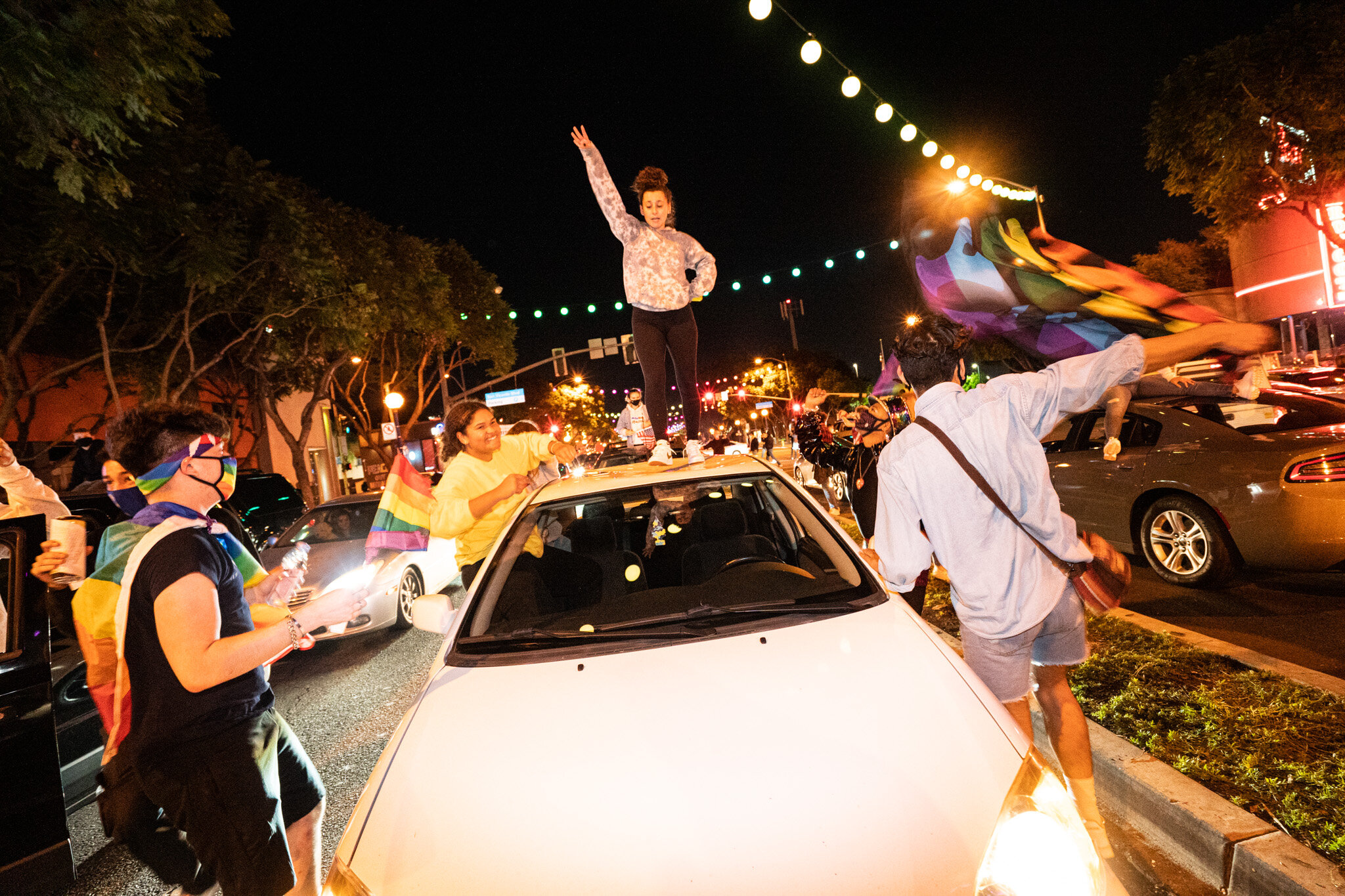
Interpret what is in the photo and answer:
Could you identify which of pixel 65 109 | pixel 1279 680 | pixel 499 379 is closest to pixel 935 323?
pixel 1279 680

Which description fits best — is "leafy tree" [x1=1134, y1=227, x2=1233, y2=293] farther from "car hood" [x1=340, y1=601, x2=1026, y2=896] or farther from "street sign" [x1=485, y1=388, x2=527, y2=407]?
"car hood" [x1=340, y1=601, x2=1026, y2=896]

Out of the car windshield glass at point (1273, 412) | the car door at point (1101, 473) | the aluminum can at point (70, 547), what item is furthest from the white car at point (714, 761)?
the car door at point (1101, 473)

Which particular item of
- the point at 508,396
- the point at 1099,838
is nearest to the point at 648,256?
the point at 1099,838

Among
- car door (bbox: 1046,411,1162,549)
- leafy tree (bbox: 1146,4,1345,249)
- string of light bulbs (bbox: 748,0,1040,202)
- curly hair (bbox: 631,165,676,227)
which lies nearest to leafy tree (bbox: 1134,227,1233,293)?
leafy tree (bbox: 1146,4,1345,249)

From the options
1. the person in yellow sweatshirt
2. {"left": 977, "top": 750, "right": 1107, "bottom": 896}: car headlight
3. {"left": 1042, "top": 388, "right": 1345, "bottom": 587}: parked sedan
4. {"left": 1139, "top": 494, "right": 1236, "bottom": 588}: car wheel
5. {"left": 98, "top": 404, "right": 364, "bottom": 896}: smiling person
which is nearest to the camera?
{"left": 977, "top": 750, "right": 1107, "bottom": 896}: car headlight

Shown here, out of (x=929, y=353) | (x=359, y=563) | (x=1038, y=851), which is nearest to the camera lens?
(x=1038, y=851)

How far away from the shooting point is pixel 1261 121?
1559 centimetres

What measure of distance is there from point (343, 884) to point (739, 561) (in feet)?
5.58

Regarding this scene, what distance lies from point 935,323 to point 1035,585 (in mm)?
1046

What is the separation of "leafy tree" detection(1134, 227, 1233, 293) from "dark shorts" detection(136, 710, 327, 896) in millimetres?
48140

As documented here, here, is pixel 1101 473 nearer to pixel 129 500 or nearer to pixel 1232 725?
pixel 1232 725

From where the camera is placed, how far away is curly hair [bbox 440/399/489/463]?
13.5 feet

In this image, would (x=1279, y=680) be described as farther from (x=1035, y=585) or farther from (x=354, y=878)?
(x=354, y=878)

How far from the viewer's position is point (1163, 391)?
214 inches
